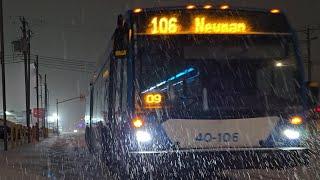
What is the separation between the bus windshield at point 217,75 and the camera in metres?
10.1

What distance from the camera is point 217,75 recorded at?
33.6 feet

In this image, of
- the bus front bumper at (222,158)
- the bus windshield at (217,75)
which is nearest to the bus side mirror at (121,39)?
the bus windshield at (217,75)

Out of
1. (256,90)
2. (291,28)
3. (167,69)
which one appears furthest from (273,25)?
(167,69)

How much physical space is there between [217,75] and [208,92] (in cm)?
34

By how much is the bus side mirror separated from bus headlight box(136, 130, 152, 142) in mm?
1327

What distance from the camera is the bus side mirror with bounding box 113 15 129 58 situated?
10.1 meters

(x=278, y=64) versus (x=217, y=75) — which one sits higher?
(x=278, y=64)

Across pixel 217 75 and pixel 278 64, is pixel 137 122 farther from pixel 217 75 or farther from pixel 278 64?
pixel 278 64

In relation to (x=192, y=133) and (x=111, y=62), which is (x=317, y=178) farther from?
(x=111, y=62)

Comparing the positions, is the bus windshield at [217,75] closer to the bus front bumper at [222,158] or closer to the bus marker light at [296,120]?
the bus marker light at [296,120]

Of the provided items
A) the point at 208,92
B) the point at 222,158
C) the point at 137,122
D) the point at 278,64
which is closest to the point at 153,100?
the point at 137,122

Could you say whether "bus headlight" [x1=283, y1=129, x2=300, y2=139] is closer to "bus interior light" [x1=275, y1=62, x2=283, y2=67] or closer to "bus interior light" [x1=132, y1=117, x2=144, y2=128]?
"bus interior light" [x1=275, y1=62, x2=283, y2=67]

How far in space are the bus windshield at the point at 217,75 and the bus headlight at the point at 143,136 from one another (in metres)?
0.58

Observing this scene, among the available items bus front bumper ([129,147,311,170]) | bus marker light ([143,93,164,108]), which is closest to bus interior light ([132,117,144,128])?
bus marker light ([143,93,164,108])
